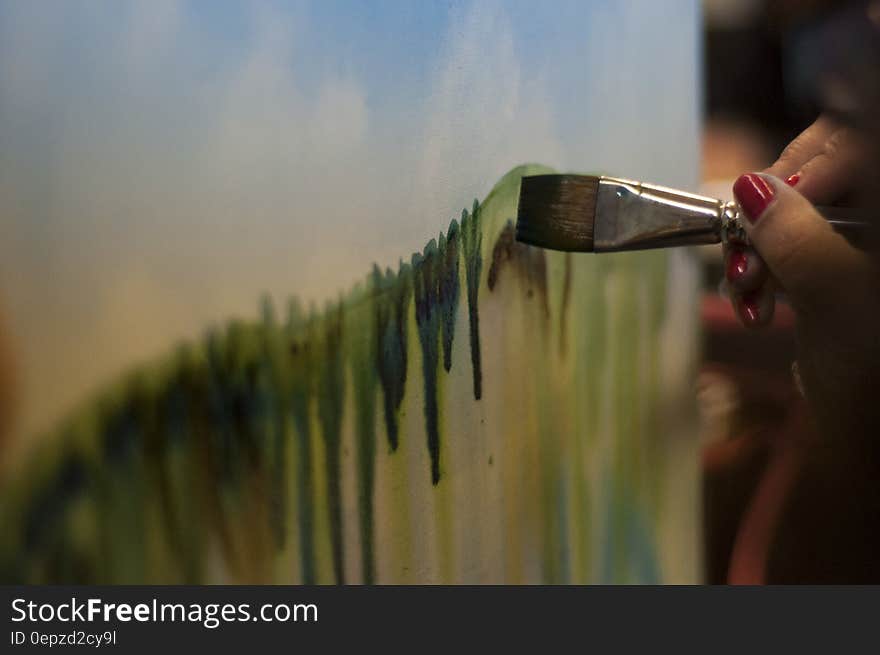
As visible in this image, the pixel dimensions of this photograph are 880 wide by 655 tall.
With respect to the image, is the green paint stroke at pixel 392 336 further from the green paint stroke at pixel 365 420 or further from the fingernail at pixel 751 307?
the fingernail at pixel 751 307

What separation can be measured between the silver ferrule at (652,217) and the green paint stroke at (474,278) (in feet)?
0.32

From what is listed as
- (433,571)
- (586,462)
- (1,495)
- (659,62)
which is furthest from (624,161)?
(1,495)

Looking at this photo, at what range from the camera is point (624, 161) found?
823 millimetres

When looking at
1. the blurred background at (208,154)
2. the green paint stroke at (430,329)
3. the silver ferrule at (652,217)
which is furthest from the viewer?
the silver ferrule at (652,217)

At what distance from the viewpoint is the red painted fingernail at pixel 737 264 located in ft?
2.16

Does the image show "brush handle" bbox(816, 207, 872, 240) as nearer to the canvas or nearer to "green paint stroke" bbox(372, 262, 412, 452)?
the canvas

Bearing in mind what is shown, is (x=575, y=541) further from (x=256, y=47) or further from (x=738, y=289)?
(x=256, y=47)

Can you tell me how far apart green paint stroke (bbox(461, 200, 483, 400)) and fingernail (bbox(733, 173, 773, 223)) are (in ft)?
0.60

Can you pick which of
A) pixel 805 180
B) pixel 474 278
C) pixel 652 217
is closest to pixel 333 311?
pixel 474 278

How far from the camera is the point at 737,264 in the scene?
26.0 inches

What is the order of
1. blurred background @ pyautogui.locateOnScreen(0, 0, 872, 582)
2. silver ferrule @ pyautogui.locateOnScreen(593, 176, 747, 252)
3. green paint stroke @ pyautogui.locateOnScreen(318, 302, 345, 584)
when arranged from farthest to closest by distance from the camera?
silver ferrule @ pyautogui.locateOnScreen(593, 176, 747, 252) → green paint stroke @ pyautogui.locateOnScreen(318, 302, 345, 584) → blurred background @ pyautogui.locateOnScreen(0, 0, 872, 582)

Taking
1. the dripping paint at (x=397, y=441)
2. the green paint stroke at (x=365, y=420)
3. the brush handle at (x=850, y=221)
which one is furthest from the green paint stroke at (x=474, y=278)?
the brush handle at (x=850, y=221)

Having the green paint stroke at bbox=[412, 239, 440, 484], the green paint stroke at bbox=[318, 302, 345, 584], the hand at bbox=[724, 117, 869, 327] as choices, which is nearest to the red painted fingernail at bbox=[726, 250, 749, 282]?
the hand at bbox=[724, 117, 869, 327]

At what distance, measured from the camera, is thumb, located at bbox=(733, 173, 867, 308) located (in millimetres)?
596
